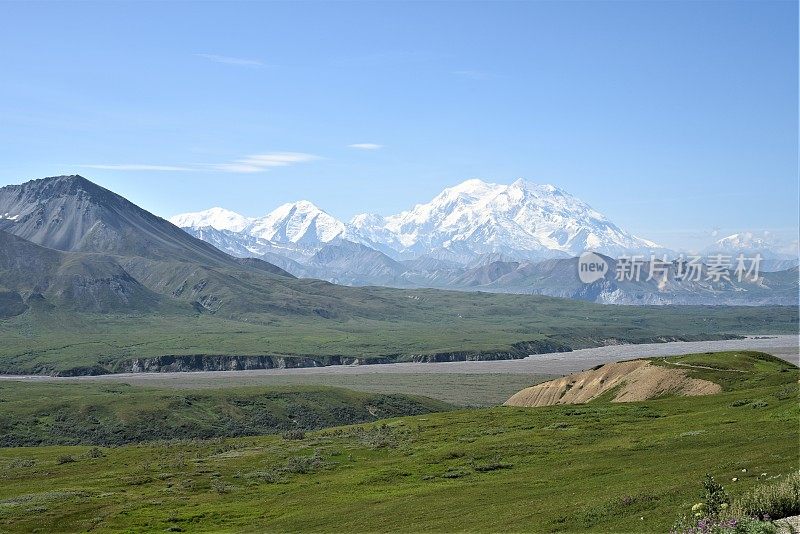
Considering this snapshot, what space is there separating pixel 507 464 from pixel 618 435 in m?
12.3

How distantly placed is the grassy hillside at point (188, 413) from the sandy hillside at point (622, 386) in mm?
42194

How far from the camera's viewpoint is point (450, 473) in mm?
64375

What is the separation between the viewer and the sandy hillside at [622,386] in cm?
10256

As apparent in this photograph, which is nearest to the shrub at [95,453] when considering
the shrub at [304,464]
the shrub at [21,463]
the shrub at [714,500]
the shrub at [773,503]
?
the shrub at [21,463]

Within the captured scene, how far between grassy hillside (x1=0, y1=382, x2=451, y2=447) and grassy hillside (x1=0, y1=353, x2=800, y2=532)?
140 ft

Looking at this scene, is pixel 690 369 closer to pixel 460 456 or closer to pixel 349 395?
pixel 460 456

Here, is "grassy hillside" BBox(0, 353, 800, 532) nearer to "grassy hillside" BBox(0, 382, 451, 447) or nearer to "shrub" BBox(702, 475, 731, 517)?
"shrub" BBox(702, 475, 731, 517)

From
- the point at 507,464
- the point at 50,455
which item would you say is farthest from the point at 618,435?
the point at 50,455

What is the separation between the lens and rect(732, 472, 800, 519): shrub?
30125 millimetres

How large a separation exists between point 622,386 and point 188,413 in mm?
85881

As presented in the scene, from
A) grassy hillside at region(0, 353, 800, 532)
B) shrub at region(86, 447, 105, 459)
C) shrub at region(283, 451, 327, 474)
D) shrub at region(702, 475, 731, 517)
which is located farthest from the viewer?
shrub at region(86, 447, 105, 459)

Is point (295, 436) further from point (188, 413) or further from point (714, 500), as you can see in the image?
point (714, 500)

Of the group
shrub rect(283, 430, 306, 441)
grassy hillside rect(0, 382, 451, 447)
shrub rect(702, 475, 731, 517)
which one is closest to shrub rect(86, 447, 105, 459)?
shrub rect(283, 430, 306, 441)

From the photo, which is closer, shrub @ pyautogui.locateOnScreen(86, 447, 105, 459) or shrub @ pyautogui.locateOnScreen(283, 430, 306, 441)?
shrub @ pyautogui.locateOnScreen(86, 447, 105, 459)
